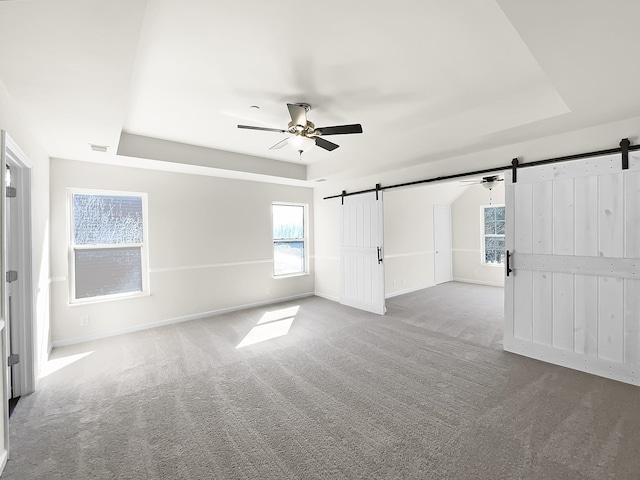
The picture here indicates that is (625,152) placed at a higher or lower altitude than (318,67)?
lower

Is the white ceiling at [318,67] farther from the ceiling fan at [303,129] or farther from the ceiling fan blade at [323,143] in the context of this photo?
the ceiling fan blade at [323,143]

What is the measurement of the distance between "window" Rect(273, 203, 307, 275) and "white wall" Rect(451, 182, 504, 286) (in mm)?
4591

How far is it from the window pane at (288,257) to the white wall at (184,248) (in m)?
0.19

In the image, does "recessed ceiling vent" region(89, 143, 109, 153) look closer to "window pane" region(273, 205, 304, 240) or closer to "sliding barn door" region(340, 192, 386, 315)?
"window pane" region(273, 205, 304, 240)

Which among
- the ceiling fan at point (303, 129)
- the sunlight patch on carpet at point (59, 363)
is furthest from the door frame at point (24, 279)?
the ceiling fan at point (303, 129)

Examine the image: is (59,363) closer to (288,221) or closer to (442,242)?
(288,221)

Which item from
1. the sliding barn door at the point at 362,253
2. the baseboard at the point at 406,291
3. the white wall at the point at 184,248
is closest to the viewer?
the white wall at the point at 184,248

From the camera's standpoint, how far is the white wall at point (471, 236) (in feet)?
24.8

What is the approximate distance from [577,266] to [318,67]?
3148 mm

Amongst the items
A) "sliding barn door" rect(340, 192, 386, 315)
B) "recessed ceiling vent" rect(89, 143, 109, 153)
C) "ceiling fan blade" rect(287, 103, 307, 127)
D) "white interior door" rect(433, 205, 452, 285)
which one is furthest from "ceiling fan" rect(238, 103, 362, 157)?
A: "white interior door" rect(433, 205, 452, 285)

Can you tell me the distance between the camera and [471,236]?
26.2 ft

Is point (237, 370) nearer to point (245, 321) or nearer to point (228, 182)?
point (245, 321)

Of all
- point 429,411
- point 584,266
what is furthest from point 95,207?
point 584,266

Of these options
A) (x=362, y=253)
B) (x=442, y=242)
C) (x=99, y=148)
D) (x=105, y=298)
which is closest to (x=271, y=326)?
(x=362, y=253)
